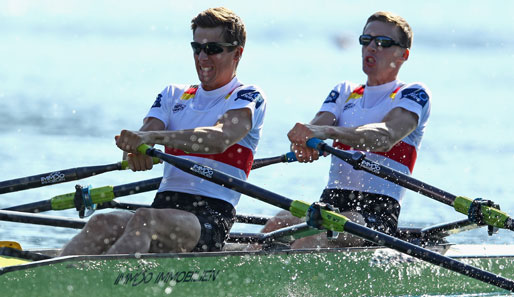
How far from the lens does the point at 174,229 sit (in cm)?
624

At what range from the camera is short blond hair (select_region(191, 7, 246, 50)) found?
6.96 meters

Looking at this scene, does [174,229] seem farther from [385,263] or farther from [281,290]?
[385,263]

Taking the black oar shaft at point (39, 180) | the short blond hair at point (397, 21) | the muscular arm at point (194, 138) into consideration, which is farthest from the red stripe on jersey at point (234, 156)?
the short blond hair at point (397, 21)

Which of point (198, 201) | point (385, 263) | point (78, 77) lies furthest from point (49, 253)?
point (78, 77)

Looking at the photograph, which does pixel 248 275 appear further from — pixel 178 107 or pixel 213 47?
pixel 213 47

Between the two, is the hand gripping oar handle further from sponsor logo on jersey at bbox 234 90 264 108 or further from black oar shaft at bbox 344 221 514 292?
black oar shaft at bbox 344 221 514 292

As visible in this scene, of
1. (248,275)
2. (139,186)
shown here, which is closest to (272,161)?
(139,186)

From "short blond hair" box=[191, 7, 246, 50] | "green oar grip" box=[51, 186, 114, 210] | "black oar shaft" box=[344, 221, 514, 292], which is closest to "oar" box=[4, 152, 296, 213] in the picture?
"green oar grip" box=[51, 186, 114, 210]

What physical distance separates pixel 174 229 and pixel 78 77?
4433 centimetres

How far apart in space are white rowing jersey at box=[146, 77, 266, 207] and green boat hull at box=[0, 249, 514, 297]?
1.98 ft

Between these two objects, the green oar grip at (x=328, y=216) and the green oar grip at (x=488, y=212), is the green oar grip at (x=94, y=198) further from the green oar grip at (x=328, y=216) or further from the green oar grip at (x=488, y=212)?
the green oar grip at (x=488, y=212)

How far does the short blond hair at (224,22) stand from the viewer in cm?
696

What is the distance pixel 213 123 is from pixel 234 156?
0.28 metres

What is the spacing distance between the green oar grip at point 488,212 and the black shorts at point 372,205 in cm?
49
